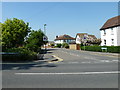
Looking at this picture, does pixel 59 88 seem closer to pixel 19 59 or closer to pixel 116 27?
pixel 19 59

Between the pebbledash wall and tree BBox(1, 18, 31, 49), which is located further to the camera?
the pebbledash wall

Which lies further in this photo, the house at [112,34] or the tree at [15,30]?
the house at [112,34]

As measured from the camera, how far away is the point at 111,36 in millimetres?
30234

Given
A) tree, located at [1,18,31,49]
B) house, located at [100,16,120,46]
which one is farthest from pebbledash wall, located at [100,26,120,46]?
tree, located at [1,18,31,49]

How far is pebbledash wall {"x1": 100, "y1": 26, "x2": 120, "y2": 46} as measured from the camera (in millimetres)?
28297

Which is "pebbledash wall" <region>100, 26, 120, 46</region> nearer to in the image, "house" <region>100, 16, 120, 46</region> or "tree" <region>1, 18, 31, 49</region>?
"house" <region>100, 16, 120, 46</region>

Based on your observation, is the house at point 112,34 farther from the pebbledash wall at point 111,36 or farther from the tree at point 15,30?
the tree at point 15,30

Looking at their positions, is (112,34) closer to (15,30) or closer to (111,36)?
(111,36)

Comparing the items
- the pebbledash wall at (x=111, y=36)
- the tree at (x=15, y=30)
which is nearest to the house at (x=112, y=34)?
the pebbledash wall at (x=111, y=36)

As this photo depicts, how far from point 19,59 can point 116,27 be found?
23090mm

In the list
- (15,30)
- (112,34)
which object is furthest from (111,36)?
(15,30)

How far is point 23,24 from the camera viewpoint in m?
31.1

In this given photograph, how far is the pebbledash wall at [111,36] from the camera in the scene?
92.8 feet

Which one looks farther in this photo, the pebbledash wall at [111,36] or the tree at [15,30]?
the pebbledash wall at [111,36]
